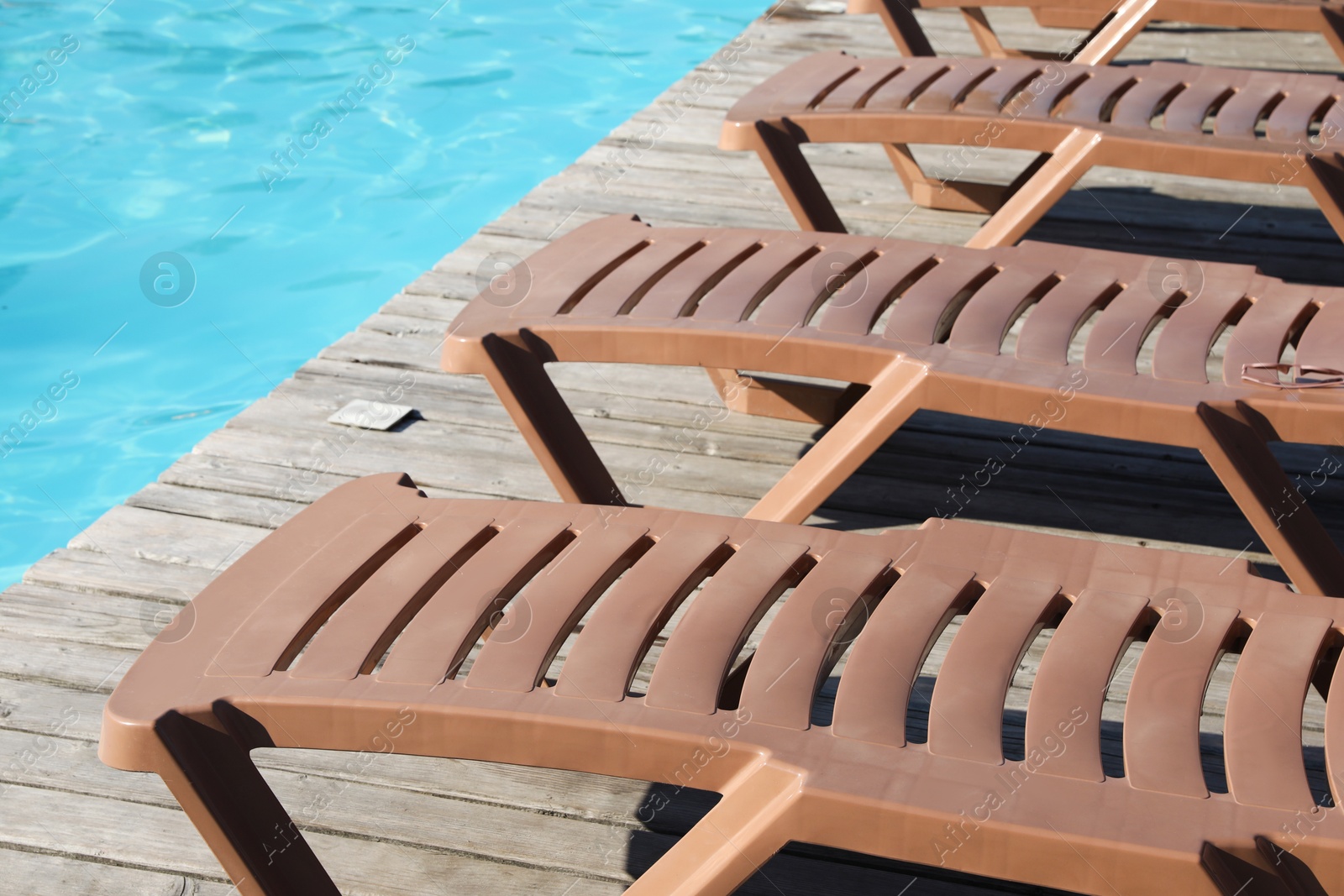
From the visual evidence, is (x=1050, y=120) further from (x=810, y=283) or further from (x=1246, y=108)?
(x=810, y=283)

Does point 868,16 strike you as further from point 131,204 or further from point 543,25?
point 131,204

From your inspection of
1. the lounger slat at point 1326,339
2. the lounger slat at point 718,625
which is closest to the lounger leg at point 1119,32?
the lounger slat at point 1326,339

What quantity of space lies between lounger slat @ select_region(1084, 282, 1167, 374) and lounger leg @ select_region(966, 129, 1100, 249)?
0.73 m

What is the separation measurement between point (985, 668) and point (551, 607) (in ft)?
2.01

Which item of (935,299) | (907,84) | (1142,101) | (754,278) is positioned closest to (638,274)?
(754,278)

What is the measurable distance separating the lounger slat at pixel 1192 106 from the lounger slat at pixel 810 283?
1123mm

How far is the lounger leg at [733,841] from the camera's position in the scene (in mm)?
1435

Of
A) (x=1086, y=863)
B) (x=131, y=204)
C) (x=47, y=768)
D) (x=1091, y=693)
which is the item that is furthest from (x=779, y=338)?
(x=131, y=204)

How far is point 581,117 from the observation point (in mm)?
7871

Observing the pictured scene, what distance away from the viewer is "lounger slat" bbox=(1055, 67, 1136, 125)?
3.37 metres

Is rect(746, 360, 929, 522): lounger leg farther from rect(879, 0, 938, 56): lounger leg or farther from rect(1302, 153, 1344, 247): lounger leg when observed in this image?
rect(879, 0, 938, 56): lounger leg

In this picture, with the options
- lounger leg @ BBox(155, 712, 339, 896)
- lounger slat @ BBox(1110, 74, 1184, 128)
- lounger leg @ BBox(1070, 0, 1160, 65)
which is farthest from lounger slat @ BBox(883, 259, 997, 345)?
lounger leg @ BBox(1070, 0, 1160, 65)

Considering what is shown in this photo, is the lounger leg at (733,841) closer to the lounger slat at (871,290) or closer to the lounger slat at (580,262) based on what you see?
the lounger slat at (871,290)

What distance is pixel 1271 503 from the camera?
7.06 feet
